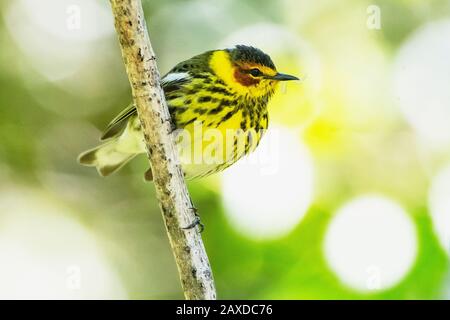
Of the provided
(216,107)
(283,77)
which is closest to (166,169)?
(216,107)

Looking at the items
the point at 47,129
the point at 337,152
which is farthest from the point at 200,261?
the point at 47,129

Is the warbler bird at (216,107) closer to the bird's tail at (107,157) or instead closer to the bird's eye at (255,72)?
the bird's eye at (255,72)

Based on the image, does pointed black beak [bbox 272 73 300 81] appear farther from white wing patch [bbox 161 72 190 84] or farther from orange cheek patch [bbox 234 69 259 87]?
white wing patch [bbox 161 72 190 84]

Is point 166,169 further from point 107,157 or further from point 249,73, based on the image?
point 107,157

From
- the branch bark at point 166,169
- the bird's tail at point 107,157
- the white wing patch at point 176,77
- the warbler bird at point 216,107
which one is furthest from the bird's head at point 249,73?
the branch bark at point 166,169

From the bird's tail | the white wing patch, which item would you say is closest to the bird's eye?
the white wing patch

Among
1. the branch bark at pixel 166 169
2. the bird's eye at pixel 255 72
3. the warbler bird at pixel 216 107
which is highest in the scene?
the bird's eye at pixel 255 72
